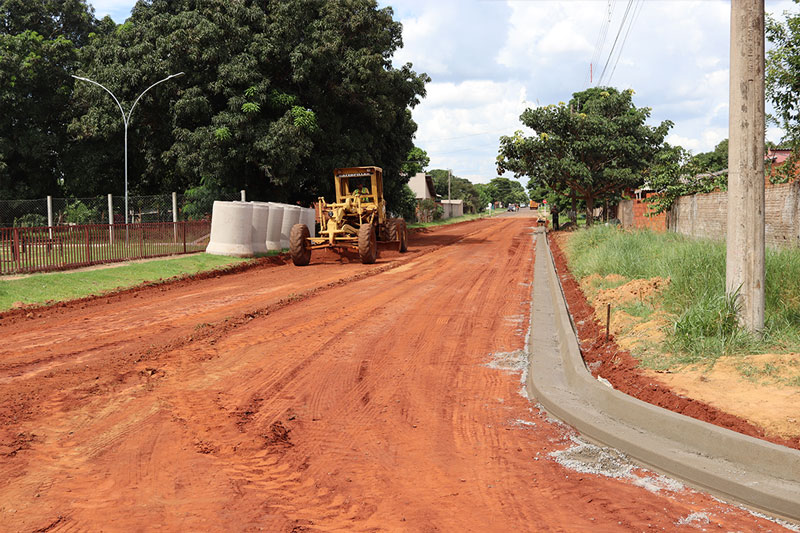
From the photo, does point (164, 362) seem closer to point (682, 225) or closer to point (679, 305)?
point (679, 305)

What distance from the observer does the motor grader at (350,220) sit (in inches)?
822

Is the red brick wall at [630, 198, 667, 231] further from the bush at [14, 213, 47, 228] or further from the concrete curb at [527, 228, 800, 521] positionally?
the bush at [14, 213, 47, 228]

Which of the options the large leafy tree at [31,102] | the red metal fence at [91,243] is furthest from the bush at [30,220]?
the large leafy tree at [31,102]

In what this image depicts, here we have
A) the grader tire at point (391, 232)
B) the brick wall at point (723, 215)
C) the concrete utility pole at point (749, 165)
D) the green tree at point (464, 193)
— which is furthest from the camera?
the green tree at point (464, 193)

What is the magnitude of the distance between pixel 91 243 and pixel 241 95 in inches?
439

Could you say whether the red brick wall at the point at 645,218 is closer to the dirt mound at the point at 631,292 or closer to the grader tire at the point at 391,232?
the grader tire at the point at 391,232

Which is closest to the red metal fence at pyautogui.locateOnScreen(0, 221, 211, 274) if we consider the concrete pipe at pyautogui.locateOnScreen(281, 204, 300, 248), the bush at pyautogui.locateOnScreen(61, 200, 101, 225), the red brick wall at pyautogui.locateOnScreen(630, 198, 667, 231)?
the concrete pipe at pyautogui.locateOnScreen(281, 204, 300, 248)

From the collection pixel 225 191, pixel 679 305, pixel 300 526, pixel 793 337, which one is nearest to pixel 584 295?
pixel 679 305

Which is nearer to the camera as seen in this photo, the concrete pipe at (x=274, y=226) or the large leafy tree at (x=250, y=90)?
the concrete pipe at (x=274, y=226)

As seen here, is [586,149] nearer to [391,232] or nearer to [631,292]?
[391,232]

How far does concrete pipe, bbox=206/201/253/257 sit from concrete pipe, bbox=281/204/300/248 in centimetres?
269

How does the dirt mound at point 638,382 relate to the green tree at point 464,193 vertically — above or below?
below

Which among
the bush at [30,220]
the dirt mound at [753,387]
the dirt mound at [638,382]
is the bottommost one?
the dirt mound at [638,382]

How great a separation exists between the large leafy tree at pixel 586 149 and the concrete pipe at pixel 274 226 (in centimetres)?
1785
